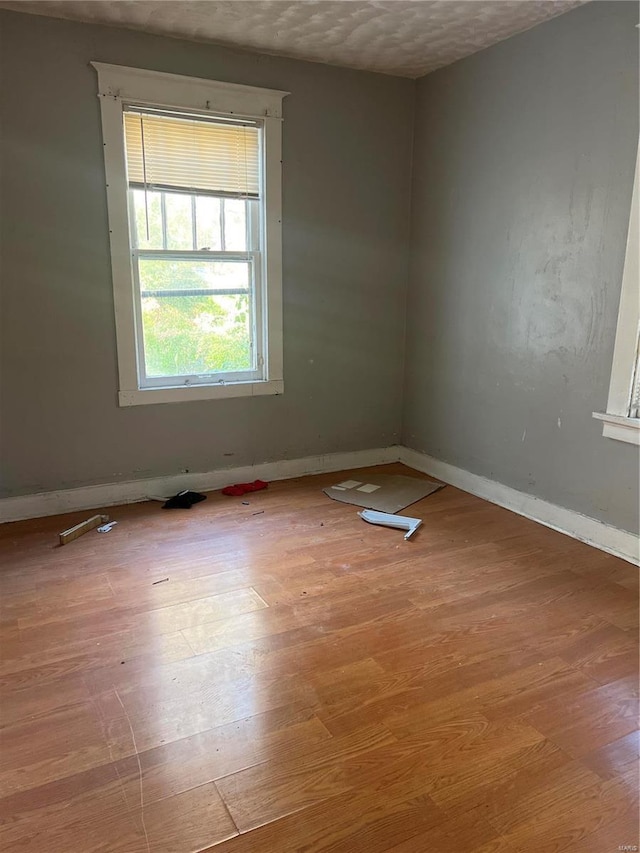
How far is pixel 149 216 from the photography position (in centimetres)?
346

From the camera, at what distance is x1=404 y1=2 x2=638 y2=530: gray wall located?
2904 mm

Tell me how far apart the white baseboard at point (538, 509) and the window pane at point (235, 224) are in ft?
6.27

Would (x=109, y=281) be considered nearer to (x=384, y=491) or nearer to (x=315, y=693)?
(x=384, y=491)

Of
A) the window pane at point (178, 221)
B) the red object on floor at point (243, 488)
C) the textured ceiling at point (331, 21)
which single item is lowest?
the red object on floor at point (243, 488)

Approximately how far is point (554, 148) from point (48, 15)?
2.65 m

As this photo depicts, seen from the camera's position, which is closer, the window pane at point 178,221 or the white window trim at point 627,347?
the white window trim at point 627,347

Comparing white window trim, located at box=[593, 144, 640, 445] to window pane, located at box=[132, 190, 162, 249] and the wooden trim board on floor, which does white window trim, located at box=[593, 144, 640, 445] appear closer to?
the wooden trim board on floor

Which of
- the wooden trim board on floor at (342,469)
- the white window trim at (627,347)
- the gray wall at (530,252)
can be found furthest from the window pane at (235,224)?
the white window trim at (627,347)

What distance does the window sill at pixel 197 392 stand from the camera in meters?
3.60

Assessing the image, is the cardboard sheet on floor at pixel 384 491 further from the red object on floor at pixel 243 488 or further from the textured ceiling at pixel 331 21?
the textured ceiling at pixel 331 21

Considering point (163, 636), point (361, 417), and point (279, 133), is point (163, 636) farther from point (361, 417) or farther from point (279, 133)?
point (279, 133)

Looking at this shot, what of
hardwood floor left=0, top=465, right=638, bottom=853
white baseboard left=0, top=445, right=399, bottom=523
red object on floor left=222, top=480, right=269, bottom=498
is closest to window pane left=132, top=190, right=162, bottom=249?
white baseboard left=0, top=445, right=399, bottom=523

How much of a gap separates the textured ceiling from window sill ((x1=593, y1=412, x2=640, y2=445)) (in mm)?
1979

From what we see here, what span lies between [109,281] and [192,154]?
876mm
